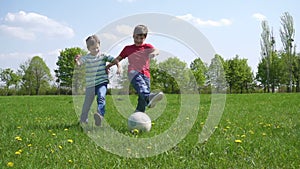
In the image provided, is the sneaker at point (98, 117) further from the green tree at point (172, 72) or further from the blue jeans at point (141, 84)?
the green tree at point (172, 72)

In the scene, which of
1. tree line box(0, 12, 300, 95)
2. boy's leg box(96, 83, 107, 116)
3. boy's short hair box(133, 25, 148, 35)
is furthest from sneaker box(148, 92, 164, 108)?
tree line box(0, 12, 300, 95)

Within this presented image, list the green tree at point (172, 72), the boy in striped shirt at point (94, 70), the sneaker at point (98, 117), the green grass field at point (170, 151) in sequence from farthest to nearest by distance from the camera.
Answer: the green tree at point (172, 72) < the boy in striped shirt at point (94, 70) < the sneaker at point (98, 117) < the green grass field at point (170, 151)

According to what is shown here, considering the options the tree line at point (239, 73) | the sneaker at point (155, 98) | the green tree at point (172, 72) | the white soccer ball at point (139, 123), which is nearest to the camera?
the white soccer ball at point (139, 123)

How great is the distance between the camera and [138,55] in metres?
7.02

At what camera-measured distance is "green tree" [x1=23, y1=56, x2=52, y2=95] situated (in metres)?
59.8

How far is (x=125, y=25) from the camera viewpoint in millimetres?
6359

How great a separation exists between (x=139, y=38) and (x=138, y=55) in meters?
0.35

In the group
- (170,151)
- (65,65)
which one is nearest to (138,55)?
(170,151)

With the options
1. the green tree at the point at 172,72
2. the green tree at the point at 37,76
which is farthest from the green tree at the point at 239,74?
the green tree at the point at 172,72

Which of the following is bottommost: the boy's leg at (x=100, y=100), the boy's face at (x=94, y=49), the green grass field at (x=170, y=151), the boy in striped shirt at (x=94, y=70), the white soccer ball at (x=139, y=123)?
the green grass field at (x=170, y=151)

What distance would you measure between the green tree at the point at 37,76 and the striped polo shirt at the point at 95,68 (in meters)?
54.5

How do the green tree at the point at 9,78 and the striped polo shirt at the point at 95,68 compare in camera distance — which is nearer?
the striped polo shirt at the point at 95,68

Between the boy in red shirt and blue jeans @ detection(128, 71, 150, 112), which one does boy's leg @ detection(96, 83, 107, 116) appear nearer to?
the boy in red shirt

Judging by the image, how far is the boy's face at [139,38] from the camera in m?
6.90
